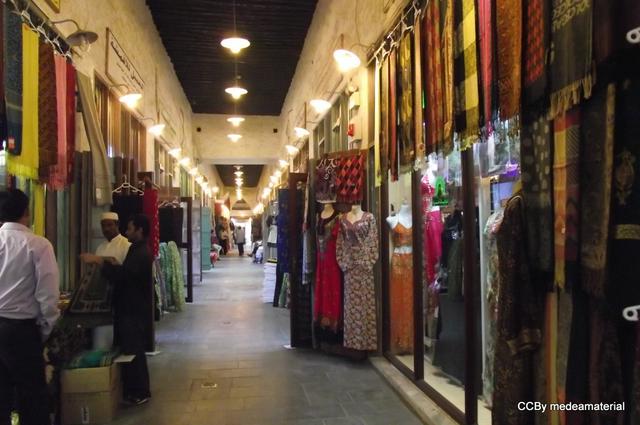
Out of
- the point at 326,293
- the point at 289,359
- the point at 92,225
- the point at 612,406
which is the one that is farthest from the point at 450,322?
the point at 92,225

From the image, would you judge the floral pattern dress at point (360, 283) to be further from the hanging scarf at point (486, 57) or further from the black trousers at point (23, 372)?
the black trousers at point (23, 372)

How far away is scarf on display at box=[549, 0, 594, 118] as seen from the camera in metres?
1.83

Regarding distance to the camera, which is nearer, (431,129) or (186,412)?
(431,129)

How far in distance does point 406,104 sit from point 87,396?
3.15 meters

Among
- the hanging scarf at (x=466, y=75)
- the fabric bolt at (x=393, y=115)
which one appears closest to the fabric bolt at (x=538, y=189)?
the hanging scarf at (x=466, y=75)

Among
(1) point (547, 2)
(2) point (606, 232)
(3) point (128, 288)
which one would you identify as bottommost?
(3) point (128, 288)

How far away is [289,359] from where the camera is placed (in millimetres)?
5430

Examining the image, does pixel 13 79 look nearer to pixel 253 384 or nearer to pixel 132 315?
pixel 132 315

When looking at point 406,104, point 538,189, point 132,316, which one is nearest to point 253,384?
point 132,316

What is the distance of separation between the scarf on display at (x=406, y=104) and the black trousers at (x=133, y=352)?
2.48 m

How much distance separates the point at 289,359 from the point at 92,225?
7.82 ft

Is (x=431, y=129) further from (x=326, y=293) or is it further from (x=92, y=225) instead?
(x=92, y=225)

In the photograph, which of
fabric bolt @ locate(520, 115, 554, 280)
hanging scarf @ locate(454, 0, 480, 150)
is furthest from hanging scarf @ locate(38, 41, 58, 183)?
fabric bolt @ locate(520, 115, 554, 280)

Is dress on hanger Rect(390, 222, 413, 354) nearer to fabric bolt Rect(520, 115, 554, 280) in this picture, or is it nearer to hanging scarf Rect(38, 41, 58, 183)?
fabric bolt Rect(520, 115, 554, 280)
